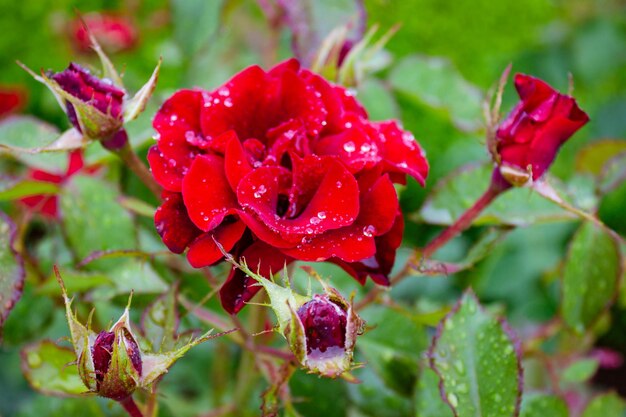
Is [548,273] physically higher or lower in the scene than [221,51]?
lower

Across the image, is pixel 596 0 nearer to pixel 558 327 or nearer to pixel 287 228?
pixel 558 327

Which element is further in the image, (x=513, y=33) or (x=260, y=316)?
(x=513, y=33)

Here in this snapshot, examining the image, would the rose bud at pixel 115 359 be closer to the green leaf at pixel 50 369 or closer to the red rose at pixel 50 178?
the green leaf at pixel 50 369

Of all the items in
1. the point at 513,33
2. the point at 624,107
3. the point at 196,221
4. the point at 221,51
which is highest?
the point at 196,221

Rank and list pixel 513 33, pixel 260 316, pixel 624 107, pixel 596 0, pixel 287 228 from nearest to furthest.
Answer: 1. pixel 287 228
2. pixel 260 316
3. pixel 624 107
4. pixel 596 0
5. pixel 513 33

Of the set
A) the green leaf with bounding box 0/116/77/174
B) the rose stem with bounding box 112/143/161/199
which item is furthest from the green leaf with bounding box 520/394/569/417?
the green leaf with bounding box 0/116/77/174

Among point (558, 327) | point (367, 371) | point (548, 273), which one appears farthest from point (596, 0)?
point (367, 371)
